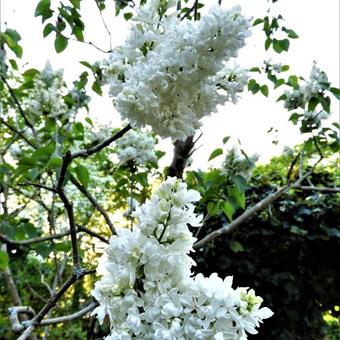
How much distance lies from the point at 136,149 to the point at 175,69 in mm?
1000

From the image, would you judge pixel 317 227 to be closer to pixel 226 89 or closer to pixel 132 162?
pixel 132 162

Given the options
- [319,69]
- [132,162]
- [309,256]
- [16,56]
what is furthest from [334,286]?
[16,56]

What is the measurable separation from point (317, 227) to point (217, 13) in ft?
7.08

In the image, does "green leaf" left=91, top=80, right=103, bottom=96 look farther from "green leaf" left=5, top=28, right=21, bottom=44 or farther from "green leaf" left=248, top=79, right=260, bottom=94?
"green leaf" left=248, top=79, right=260, bottom=94

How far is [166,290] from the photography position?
1.70 ft

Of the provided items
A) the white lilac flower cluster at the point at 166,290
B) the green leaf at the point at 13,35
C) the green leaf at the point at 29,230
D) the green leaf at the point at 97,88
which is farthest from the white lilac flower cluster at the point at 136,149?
the white lilac flower cluster at the point at 166,290

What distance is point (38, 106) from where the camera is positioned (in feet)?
5.86

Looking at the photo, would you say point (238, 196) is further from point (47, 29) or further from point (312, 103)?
point (47, 29)

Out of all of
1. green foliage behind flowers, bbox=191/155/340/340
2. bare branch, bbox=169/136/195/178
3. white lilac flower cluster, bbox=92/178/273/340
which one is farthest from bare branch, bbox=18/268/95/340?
green foliage behind flowers, bbox=191/155/340/340

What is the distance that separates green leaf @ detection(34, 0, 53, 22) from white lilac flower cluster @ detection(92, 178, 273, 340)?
1.07 m

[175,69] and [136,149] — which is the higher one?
[136,149]

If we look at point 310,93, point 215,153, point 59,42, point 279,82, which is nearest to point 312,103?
point 310,93

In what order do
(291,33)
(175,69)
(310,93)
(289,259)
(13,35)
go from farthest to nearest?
(289,259) → (310,93) → (291,33) → (13,35) → (175,69)

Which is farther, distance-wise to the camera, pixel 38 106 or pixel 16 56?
pixel 38 106
